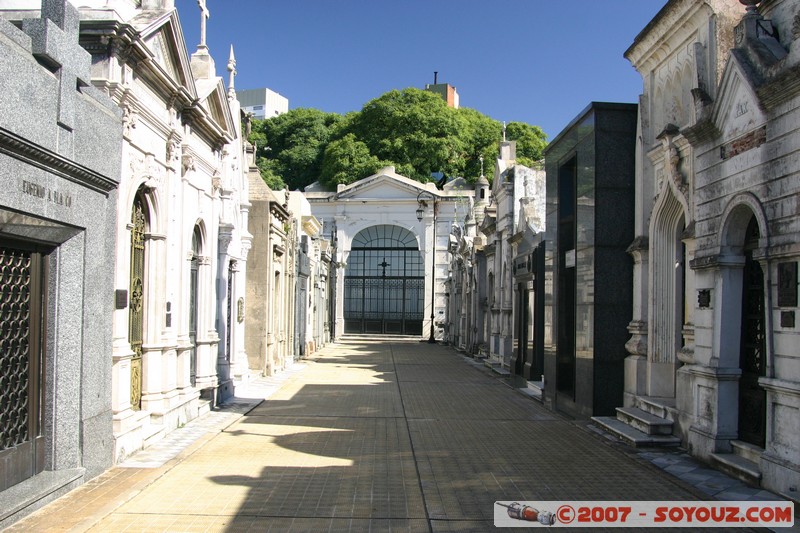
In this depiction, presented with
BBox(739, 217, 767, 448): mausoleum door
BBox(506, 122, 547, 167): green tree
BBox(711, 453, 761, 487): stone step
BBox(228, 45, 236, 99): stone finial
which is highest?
BBox(506, 122, 547, 167): green tree

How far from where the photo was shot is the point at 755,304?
853 cm

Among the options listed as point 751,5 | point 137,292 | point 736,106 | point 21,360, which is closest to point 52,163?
point 21,360

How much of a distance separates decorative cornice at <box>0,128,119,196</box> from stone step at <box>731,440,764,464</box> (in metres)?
6.99

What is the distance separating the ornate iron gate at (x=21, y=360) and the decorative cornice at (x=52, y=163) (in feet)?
2.39

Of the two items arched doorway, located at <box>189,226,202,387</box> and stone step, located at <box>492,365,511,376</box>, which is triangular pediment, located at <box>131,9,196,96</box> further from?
stone step, located at <box>492,365,511,376</box>

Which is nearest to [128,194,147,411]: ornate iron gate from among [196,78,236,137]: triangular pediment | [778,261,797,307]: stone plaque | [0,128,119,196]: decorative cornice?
[0,128,119,196]: decorative cornice

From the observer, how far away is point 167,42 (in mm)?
10539

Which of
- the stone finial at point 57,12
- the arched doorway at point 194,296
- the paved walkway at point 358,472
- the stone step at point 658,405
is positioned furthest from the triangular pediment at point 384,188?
the stone finial at point 57,12

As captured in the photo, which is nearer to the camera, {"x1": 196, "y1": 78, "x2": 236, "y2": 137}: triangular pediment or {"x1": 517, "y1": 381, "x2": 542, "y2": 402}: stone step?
{"x1": 196, "y1": 78, "x2": 236, "y2": 137}: triangular pediment

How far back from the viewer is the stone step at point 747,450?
25.8 feet

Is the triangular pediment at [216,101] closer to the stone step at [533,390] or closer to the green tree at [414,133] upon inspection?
the stone step at [533,390]

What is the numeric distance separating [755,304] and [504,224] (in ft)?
47.0

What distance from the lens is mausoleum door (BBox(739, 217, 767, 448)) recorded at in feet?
27.1

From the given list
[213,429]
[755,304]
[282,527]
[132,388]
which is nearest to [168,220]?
[132,388]
